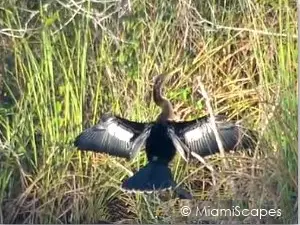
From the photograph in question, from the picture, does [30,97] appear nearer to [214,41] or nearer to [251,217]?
[214,41]

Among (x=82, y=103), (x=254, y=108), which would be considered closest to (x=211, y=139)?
(x=254, y=108)

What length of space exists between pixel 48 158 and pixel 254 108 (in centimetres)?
61

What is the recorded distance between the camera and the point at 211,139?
2789 mm

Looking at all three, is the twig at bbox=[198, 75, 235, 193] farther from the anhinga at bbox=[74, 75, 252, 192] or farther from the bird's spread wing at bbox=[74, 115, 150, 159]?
the bird's spread wing at bbox=[74, 115, 150, 159]

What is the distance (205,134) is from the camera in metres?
2.79

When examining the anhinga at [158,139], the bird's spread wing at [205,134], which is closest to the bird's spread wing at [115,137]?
the anhinga at [158,139]

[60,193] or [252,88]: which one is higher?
[252,88]

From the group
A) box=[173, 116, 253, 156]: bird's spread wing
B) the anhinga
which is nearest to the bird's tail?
the anhinga

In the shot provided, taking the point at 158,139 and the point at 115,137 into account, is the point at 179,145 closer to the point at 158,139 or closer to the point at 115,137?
the point at 158,139

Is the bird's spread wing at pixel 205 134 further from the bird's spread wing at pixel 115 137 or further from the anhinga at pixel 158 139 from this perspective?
the bird's spread wing at pixel 115 137

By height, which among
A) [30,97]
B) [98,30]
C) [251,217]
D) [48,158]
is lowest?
[251,217]

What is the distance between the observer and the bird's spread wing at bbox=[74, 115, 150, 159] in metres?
2.79

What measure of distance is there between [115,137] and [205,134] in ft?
0.85

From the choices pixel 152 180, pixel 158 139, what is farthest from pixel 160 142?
pixel 152 180
